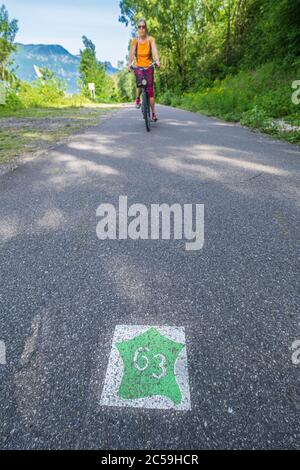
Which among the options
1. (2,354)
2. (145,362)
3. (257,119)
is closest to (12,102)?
(257,119)

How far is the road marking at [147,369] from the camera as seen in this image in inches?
35.6

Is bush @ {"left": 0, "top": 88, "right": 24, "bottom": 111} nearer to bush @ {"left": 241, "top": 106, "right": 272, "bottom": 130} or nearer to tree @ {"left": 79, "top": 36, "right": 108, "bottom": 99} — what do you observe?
bush @ {"left": 241, "top": 106, "right": 272, "bottom": 130}

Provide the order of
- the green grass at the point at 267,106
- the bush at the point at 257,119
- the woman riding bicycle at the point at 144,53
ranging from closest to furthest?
the woman riding bicycle at the point at 144,53 < the green grass at the point at 267,106 < the bush at the point at 257,119

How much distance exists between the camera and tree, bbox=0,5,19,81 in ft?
66.4

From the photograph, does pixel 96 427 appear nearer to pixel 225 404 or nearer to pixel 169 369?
pixel 169 369

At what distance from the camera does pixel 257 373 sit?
3.20 feet

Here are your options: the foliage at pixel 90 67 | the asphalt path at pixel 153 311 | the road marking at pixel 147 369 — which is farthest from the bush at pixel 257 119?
the foliage at pixel 90 67

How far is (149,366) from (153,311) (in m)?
0.28

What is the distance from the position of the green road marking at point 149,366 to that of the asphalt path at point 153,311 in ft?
0.19

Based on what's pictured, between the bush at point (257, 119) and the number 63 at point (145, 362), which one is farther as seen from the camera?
the bush at point (257, 119)

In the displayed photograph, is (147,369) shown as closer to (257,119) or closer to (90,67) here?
(257,119)

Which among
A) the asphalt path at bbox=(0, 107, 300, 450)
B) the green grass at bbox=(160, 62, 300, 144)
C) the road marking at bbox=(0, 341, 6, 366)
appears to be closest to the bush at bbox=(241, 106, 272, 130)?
the green grass at bbox=(160, 62, 300, 144)

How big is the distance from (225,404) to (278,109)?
777 cm

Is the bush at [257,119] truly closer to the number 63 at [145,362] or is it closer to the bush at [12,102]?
the number 63 at [145,362]
